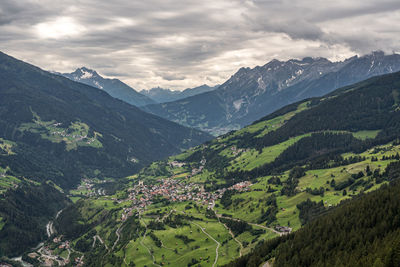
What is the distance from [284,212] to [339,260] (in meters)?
110

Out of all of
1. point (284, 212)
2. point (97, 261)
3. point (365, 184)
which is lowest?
point (97, 261)

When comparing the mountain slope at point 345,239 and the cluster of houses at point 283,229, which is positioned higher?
the mountain slope at point 345,239

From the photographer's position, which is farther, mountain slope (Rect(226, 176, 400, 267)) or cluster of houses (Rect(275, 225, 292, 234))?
cluster of houses (Rect(275, 225, 292, 234))

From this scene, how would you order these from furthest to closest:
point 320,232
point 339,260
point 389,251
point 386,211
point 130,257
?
point 130,257, point 320,232, point 386,211, point 339,260, point 389,251

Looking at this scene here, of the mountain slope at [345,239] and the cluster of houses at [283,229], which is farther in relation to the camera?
the cluster of houses at [283,229]

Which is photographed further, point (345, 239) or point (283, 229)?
point (283, 229)

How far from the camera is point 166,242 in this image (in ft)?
641

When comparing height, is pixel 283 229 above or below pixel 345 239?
below

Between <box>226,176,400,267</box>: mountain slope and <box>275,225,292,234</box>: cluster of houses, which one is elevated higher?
<box>226,176,400,267</box>: mountain slope

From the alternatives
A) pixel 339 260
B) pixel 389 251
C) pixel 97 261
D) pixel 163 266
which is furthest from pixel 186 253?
pixel 389 251

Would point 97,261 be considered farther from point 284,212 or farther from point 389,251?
point 389,251

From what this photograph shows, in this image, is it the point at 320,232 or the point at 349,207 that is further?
the point at 349,207

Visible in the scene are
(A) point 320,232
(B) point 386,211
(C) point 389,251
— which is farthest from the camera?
(A) point 320,232

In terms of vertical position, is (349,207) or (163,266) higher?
(349,207)
